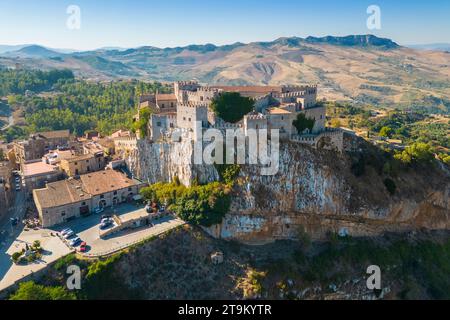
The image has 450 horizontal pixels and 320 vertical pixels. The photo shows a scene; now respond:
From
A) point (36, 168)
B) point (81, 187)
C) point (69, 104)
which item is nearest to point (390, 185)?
point (81, 187)

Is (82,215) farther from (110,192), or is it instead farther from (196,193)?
(196,193)

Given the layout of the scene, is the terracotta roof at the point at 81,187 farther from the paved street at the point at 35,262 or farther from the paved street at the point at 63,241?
the paved street at the point at 35,262

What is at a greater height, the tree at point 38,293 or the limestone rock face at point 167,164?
the limestone rock face at point 167,164

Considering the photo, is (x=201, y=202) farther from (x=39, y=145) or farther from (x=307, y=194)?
(x=39, y=145)

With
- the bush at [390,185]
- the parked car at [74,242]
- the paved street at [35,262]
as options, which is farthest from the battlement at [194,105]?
the bush at [390,185]

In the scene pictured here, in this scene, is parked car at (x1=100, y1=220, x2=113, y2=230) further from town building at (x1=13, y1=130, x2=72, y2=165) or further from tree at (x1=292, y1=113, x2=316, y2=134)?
tree at (x1=292, y1=113, x2=316, y2=134)

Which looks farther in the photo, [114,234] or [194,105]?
[194,105]

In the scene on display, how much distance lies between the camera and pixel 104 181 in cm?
7094

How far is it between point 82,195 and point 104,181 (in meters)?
5.68

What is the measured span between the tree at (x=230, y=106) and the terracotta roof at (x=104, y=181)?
20.9 m

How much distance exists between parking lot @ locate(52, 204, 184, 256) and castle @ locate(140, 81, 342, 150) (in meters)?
15.7

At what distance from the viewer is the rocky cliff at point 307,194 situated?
217ft

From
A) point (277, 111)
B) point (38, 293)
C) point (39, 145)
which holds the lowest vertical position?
point (38, 293)
